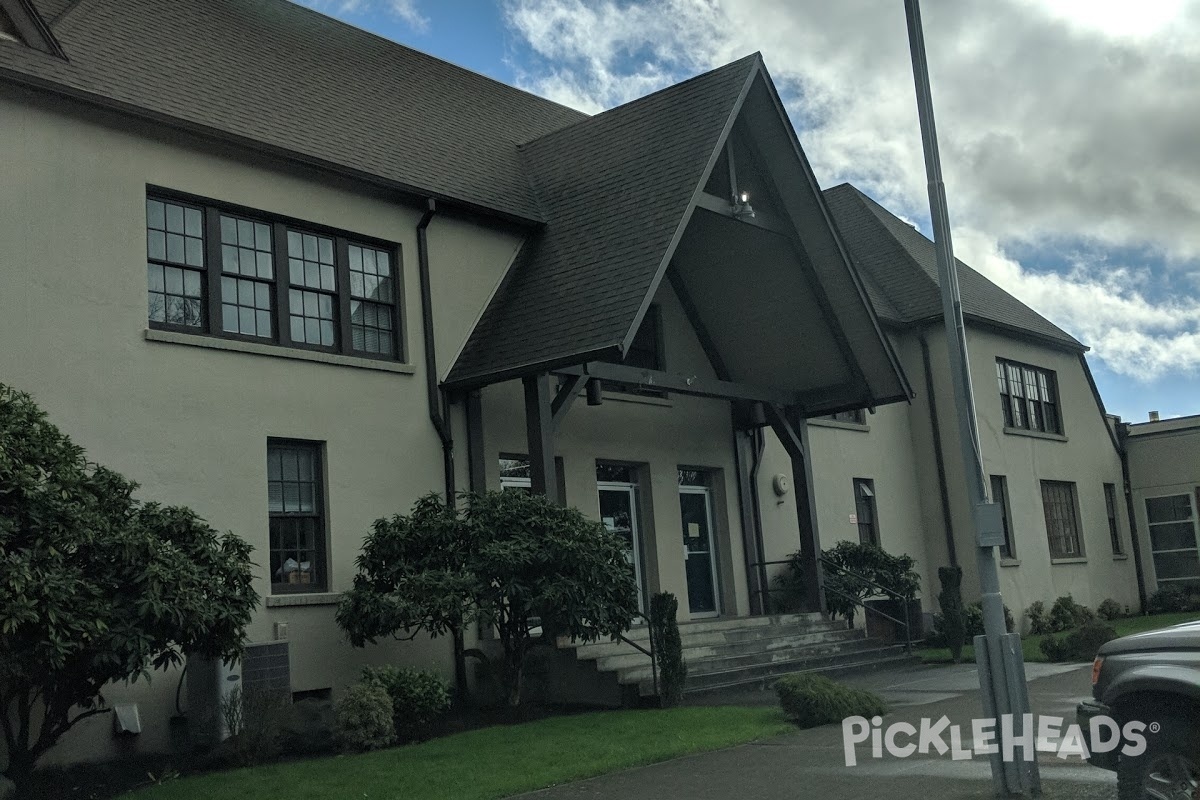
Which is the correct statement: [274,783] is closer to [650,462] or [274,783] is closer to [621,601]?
[621,601]

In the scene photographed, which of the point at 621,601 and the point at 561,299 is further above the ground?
the point at 561,299

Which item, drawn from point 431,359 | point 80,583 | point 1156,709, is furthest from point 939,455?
point 80,583

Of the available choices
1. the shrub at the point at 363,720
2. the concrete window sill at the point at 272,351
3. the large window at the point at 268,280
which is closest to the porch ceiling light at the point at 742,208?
the large window at the point at 268,280

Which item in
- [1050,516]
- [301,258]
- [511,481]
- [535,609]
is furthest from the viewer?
[1050,516]

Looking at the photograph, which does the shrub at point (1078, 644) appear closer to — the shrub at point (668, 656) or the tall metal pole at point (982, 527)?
the shrub at point (668, 656)

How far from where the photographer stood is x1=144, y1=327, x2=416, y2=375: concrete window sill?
43.4 feet

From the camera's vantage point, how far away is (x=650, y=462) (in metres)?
19.1

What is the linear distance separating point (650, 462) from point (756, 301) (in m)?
3.21

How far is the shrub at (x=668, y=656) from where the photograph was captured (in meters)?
14.2

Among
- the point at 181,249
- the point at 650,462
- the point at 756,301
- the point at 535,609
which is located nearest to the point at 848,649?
the point at 650,462

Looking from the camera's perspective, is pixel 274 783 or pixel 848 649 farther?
pixel 848 649

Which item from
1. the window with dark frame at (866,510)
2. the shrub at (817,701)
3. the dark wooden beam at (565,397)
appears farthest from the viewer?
the window with dark frame at (866,510)

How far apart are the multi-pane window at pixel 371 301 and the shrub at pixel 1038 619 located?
640 inches

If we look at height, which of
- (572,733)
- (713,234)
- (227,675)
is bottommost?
(572,733)
